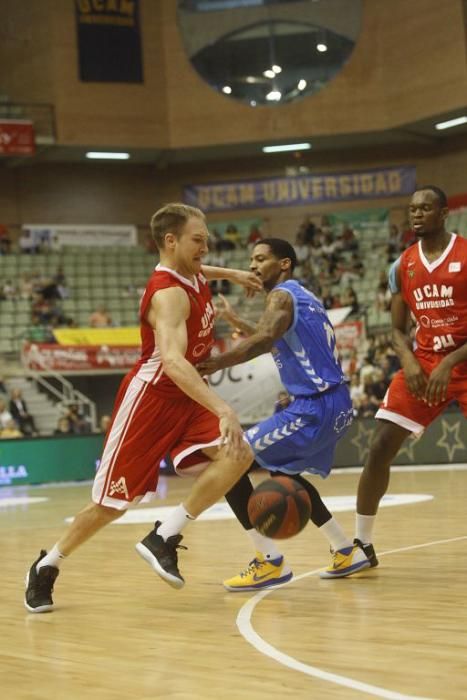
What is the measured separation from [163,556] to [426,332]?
6.88 feet

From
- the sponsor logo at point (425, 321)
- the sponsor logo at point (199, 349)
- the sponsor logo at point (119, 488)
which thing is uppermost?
the sponsor logo at point (425, 321)

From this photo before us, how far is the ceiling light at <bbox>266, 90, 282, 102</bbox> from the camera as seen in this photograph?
27984 mm

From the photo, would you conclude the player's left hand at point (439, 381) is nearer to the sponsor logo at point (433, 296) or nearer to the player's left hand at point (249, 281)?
the sponsor logo at point (433, 296)

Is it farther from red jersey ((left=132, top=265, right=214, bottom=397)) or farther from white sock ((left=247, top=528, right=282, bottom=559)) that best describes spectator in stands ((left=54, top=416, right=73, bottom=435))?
red jersey ((left=132, top=265, right=214, bottom=397))

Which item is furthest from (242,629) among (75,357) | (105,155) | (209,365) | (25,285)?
(105,155)

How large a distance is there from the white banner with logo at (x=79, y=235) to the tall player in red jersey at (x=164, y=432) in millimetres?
23092

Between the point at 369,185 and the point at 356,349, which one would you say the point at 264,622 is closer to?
the point at 356,349

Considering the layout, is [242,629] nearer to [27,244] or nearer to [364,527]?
[364,527]

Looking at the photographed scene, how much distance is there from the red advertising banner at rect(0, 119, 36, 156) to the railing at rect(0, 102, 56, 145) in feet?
1.46

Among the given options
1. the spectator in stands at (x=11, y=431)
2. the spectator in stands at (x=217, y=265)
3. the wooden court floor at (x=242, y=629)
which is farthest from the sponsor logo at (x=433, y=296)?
the spectator in stands at (x=217, y=265)

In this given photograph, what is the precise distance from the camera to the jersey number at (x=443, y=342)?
6.61 metres

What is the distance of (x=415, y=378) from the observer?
6496 millimetres

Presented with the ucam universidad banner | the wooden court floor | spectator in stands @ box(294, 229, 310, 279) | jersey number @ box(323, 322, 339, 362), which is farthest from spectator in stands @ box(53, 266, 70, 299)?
jersey number @ box(323, 322, 339, 362)

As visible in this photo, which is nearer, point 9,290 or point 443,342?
point 443,342
